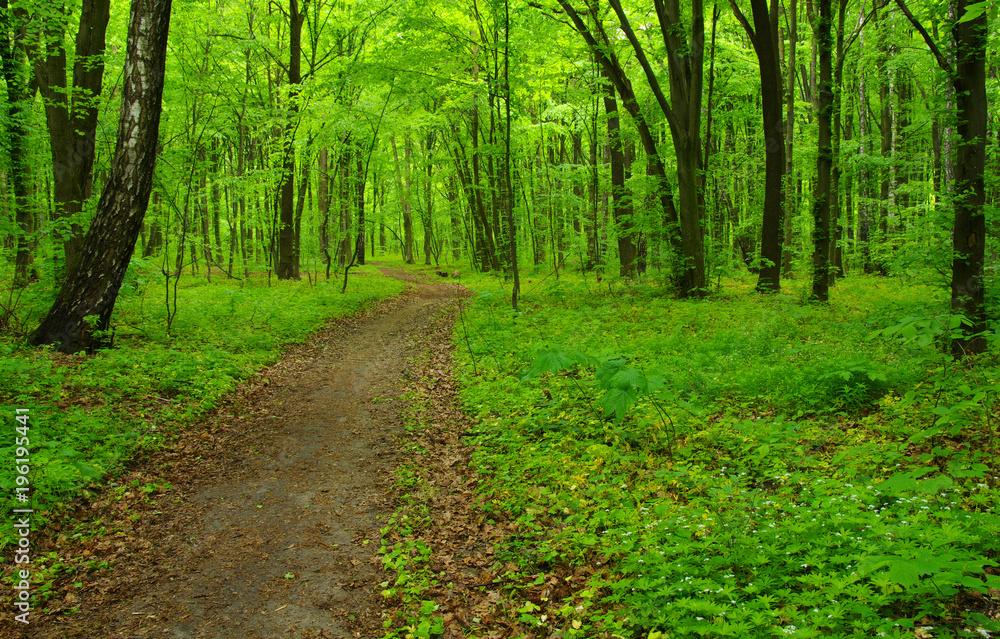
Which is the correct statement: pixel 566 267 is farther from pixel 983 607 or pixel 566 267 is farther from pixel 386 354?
pixel 983 607

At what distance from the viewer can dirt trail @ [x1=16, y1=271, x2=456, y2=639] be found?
3.61 m

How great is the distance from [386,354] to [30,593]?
743 centimetres

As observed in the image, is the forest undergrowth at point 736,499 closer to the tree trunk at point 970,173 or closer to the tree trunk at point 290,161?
the tree trunk at point 970,173

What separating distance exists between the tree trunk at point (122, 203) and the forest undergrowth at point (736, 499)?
621 centimetres

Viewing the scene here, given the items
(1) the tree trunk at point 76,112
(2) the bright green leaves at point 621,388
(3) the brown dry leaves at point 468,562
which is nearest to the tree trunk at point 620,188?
(3) the brown dry leaves at point 468,562

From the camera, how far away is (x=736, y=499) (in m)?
3.94

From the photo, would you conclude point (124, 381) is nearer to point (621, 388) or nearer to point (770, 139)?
point (621, 388)

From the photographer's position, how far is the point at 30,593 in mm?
3703

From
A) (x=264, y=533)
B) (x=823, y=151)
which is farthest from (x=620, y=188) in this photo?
(x=264, y=533)

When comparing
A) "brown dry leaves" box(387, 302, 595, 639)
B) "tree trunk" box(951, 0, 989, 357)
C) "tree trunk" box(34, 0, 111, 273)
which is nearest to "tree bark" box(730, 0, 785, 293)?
"tree trunk" box(951, 0, 989, 357)

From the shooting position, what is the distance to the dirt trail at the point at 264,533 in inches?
142

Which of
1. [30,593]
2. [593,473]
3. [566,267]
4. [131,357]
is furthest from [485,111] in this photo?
[30,593]

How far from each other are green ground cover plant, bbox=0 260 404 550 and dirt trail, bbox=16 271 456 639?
608 millimetres

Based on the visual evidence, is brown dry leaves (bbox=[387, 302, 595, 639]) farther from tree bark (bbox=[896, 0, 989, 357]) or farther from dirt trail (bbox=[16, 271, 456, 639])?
tree bark (bbox=[896, 0, 989, 357])
